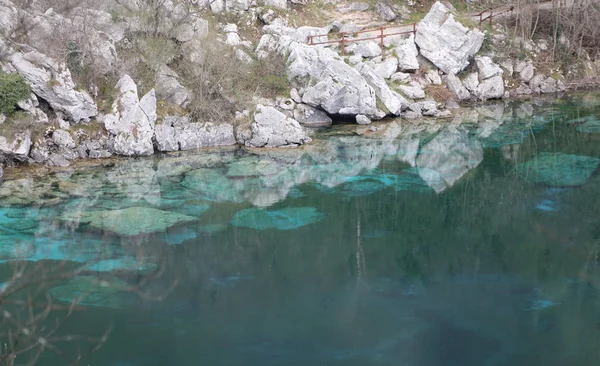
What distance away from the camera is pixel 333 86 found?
81.8 feet

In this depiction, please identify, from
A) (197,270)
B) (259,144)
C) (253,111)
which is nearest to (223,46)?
(253,111)

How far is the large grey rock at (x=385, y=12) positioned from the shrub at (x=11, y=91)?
67.7 ft

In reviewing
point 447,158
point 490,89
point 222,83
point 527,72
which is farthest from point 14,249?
point 527,72

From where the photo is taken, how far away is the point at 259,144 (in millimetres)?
22484

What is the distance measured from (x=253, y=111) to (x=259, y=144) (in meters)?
1.72

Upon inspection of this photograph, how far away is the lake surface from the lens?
1046cm

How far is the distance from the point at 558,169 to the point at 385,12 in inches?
701

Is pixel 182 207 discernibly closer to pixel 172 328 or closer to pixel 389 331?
pixel 172 328

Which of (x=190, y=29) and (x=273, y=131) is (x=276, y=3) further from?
(x=273, y=131)

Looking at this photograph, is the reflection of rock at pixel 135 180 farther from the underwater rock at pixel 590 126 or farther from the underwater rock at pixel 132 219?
the underwater rock at pixel 590 126

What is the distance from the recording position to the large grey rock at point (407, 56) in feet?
93.1

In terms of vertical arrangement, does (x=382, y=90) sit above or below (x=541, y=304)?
above

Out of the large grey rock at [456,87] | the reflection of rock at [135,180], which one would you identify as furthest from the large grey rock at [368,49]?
the reflection of rock at [135,180]

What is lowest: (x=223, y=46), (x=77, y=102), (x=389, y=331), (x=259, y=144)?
(x=389, y=331)
